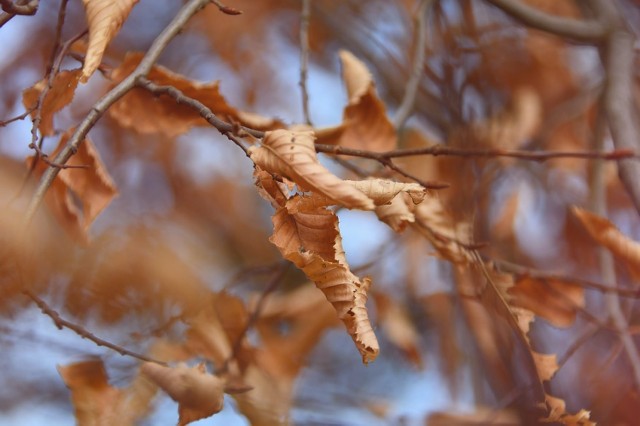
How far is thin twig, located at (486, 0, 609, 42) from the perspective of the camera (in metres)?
1.05

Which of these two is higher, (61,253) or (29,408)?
(61,253)

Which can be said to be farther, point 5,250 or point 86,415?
point 86,415

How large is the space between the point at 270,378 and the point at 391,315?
1.73 feet

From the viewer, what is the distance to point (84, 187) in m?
0.82

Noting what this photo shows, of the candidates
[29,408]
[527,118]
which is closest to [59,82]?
[29,408]

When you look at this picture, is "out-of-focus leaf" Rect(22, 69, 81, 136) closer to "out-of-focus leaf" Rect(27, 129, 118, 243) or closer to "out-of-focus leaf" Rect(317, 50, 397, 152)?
"out-of-focus leaf" Rect(27, 129, 118, 243)

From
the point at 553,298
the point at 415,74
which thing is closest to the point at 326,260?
the point at 553,298

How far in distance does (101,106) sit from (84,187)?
8.5 inches

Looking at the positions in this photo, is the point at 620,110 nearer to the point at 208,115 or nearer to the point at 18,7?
the point at 208,115

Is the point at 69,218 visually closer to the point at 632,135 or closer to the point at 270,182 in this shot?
the point at 270,182

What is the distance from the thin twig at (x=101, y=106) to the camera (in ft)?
1.97

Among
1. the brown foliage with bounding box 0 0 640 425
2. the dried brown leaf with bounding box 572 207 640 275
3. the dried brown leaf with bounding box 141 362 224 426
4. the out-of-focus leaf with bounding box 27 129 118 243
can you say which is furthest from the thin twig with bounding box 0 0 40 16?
the dried brown leaf with bounding box 572 207 640 275

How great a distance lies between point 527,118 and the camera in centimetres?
179

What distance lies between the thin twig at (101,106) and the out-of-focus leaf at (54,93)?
68 mm
